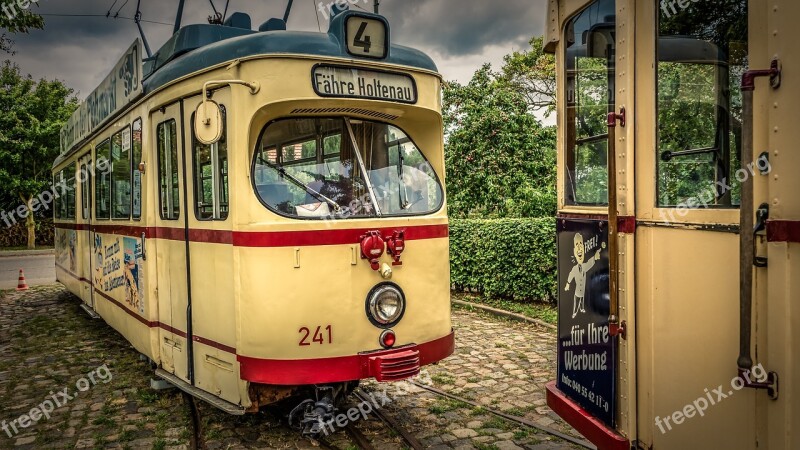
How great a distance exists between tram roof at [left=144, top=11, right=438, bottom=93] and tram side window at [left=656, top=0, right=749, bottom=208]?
222cm

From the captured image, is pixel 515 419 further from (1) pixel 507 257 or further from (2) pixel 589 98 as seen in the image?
(1) pixel 507 257

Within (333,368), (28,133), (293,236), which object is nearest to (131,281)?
(293,236)

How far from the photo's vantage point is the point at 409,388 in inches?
239

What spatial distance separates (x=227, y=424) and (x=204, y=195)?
6.75ft

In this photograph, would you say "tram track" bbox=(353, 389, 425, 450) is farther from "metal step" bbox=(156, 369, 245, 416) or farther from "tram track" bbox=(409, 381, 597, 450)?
"metal step" bbox=(156, 369, 245, 416)

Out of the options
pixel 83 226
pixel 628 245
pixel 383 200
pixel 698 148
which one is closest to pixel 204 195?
pixel 383 200

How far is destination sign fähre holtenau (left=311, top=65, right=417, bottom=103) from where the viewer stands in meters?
4.34

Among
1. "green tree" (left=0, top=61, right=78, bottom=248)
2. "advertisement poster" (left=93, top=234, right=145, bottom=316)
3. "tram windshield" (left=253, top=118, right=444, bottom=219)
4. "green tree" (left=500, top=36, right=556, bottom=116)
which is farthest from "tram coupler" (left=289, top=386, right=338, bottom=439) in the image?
"green tree" (left=0, top=61, right=78, bottom=248)

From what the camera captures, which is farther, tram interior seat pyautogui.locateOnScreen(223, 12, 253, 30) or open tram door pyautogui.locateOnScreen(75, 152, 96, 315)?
open tram door pyautogui.locateOnScreen(75, 152, 96, 315)

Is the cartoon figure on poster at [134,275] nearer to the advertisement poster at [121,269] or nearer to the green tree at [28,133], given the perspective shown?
the advertisement poster at [121,269]

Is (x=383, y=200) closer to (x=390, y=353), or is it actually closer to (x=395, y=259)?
(x=395, y=259)

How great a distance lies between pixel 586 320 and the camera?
12.2 feet

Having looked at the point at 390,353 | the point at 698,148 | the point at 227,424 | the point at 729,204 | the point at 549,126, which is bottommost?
the point at 227,424

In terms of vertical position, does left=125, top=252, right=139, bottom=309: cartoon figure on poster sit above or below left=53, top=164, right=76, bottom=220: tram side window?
below
